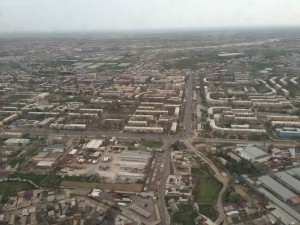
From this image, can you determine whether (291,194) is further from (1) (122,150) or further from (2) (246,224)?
(1) (122,150)

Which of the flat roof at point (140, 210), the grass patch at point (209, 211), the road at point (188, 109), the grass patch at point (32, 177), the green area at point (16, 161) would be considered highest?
the flat roof at point (140, 210)

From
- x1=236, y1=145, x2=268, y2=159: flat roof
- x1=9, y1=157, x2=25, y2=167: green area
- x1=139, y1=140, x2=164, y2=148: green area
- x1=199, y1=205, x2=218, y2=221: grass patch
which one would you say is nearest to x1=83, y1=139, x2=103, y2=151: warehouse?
x1=139, y1=140, x2=164, y2=148: green area

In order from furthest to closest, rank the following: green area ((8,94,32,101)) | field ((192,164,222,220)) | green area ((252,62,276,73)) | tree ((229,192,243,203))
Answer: green area ((252,62,276,73))
green area ((8,94,32,101))
tree ((229,192,243,203))
field ((192,164,222,220))

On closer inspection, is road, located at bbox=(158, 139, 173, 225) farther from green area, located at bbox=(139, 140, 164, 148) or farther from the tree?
the tree

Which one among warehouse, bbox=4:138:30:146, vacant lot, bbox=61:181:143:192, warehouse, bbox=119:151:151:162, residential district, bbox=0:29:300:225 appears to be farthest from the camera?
warehouse, bbox=4:138:30:146

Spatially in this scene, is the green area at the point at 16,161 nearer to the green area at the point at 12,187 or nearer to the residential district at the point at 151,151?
the residential district at the point at 151,151

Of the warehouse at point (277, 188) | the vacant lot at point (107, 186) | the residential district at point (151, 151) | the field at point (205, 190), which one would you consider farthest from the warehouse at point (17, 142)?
the warehouse at point (277, 188)

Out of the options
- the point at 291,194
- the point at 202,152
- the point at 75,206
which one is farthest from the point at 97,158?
the point at 291,194
